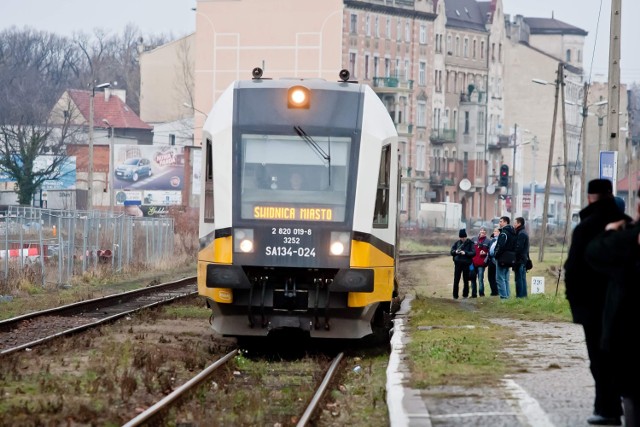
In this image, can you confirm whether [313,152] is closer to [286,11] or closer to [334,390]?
[334,390]

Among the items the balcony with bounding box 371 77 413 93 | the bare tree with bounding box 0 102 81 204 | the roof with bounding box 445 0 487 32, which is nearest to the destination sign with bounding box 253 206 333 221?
the bare tree with bounding box 0 102 81 204

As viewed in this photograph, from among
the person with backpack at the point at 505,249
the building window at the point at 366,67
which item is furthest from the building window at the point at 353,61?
the person with backpack at the point at 505,249

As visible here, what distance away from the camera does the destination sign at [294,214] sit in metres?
18.7

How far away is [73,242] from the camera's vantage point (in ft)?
128

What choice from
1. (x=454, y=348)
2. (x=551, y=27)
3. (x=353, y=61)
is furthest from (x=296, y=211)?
(x=551, y=27)

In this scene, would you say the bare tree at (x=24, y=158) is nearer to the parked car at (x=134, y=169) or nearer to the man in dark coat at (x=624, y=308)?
the parked car at (x=134, y=169)

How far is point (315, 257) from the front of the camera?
728 inches

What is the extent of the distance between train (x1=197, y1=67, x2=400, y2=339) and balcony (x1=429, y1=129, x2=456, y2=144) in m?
97.6

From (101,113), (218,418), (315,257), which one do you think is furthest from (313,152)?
(101,113)

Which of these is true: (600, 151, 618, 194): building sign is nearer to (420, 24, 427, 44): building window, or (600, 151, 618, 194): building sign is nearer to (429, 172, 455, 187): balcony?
(420, 24, 427, 44): building window

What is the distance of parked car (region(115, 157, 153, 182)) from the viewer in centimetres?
10012

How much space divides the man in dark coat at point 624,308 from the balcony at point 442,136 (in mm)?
106871

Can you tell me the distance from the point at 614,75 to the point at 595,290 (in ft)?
50.5

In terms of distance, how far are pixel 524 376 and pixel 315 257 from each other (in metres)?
4.07
